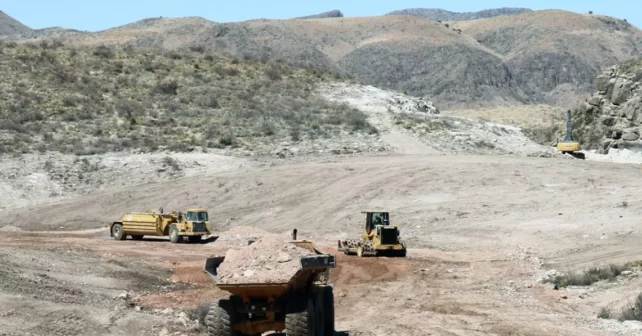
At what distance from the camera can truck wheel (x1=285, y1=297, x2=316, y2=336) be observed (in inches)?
577

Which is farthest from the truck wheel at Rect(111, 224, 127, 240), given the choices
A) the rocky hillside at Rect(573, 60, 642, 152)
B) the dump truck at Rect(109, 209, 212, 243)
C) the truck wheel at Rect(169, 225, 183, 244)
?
the rocky hillside at Rect(573, 60, 642, 152)

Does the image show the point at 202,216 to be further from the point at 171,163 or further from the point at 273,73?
the point at 273,73

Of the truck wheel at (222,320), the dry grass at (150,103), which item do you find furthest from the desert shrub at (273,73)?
the truck wheel at (222,320)

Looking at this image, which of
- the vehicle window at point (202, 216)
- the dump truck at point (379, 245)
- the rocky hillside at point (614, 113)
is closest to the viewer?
the dump truck at point (379, 245)

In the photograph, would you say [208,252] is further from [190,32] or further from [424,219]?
[190,32]

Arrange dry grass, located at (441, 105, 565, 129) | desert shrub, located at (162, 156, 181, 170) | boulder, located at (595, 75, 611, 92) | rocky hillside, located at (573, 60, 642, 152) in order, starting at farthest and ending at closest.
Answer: dry grass, located at (441, 105, 565, 129), boulder, located at (595, 75, 611, 92), rocky hillside, located at (573, 60, 642, 152), desert shrub, located at (162, 156, 181, 170)

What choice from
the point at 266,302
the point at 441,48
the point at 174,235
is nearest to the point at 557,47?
the point at 441,48

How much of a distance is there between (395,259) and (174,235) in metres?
10.9

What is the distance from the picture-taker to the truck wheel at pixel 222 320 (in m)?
14.9

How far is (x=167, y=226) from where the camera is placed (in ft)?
130

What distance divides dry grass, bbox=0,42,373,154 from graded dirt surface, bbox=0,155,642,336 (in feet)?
28.4

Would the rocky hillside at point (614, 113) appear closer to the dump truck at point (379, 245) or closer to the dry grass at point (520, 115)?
the dump truck at point (379, 245)

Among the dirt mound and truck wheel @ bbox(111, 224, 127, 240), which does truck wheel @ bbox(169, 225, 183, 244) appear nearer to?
truck wheel @ bbox(111, 224, 127, 240)

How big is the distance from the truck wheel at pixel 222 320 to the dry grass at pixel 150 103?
42.2 metres
